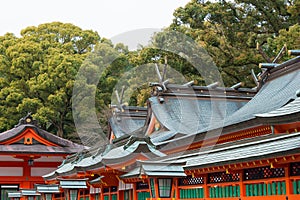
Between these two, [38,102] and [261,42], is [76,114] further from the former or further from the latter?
[261,42]

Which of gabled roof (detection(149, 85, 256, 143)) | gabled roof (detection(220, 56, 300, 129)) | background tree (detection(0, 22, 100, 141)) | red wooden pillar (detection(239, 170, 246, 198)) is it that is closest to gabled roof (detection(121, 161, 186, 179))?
red wooden pillar (detection(239, 170, 246, 198))

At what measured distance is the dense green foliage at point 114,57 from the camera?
41.1 meters

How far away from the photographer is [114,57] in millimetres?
45781

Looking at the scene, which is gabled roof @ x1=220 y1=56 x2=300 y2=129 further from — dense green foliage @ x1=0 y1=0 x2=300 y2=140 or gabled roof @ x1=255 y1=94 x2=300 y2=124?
dense green foliage @ x1=0 y1=0 x2=300 y2=140

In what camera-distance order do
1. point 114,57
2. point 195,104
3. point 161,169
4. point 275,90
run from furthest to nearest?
1. point 114,57
2. point 195,104
3. point 275,90
4. point 161,169

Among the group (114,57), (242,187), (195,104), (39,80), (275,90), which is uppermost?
(114,57)

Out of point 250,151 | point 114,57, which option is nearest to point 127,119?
point 114,57

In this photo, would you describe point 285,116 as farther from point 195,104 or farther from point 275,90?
point 195,104

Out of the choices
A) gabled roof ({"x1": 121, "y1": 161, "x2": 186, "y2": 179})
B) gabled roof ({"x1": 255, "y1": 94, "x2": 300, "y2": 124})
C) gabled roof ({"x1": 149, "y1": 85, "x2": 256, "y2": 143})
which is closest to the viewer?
gabled roof ({"x1": 255, "y1": 94, "x2": 300, "y2": 124})

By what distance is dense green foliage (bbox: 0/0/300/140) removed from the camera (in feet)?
135

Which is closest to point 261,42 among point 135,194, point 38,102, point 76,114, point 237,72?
point 237,72

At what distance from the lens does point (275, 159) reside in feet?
37.4

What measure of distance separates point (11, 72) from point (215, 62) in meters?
18.7

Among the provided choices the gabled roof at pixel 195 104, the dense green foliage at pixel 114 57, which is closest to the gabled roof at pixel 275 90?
the gabled roof at pixel 195 104
